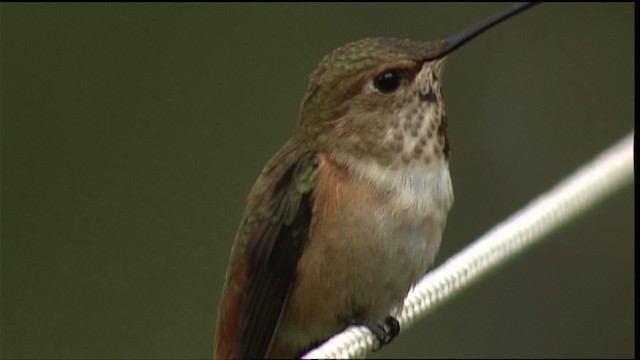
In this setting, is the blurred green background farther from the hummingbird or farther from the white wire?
the hummingbird

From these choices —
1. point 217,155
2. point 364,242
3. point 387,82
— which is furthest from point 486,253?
point 217,155

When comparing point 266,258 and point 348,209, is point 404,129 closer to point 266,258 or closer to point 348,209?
point 348,209

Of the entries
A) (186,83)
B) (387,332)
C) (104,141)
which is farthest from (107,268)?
(387,332)

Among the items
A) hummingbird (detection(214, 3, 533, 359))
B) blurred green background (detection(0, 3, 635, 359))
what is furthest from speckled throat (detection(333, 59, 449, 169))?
blurred green background (detection(0, 3, 635, 359))

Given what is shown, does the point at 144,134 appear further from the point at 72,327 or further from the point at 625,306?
the point at 625,306

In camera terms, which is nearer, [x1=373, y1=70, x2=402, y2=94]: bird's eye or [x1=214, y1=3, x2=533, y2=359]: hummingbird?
[x1=214, y1=3, x2=533, y2=359]: hummingbird

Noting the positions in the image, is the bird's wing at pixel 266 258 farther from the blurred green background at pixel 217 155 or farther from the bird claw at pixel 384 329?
the blurred green background at pixel 217 155
